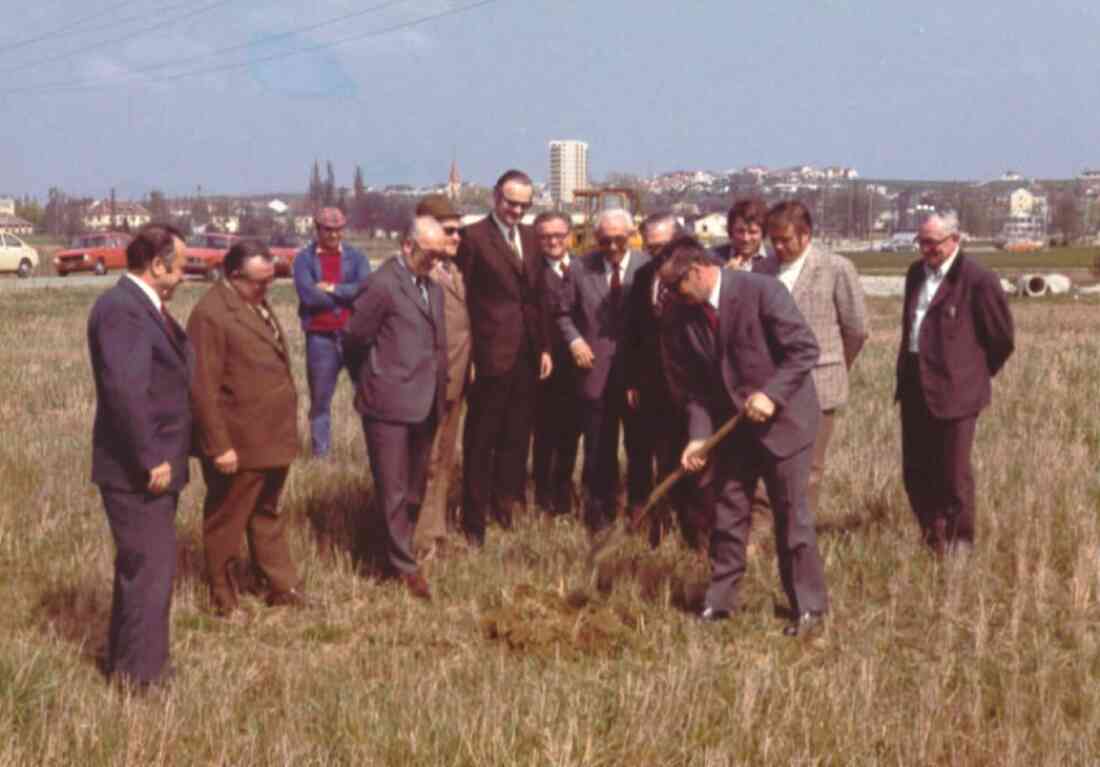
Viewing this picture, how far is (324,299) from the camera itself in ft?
35.1

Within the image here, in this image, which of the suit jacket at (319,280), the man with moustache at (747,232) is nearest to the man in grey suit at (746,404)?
the man with moustache at (747,232)

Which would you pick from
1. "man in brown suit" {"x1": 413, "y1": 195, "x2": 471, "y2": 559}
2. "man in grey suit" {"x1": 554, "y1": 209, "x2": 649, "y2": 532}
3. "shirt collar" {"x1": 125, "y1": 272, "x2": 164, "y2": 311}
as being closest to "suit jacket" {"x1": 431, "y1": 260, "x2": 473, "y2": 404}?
"man in brown suit" {"x1": 413, "y1": 195, "x2": 471, "y2": 559}

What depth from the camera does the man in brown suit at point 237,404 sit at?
22.9 ft

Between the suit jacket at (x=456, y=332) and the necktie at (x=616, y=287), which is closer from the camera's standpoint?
the suit jacket at (x=456, y=332)

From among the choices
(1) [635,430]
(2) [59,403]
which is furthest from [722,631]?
(2) [59,403]

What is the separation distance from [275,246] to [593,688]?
45971mm

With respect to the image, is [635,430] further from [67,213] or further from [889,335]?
[67,213]

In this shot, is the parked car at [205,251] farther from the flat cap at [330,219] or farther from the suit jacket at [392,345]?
the suit jacket at [392,345]

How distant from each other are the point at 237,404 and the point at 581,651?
6.67 ft

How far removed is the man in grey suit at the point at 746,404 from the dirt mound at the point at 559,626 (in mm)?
460

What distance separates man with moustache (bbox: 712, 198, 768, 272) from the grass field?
5.13ft

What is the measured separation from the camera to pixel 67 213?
123375mm

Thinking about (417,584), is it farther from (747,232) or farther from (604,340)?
(747,232)

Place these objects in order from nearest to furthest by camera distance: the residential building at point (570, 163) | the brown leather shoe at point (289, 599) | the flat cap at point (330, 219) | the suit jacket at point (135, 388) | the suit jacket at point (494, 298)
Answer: the suit jacket at point (135, 388) < the brown leather shoe at point (289, 599) < the suit jacket at point (494, 298) < the flat cap at point (330, 219) < the residential building at point (570, 163)
